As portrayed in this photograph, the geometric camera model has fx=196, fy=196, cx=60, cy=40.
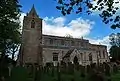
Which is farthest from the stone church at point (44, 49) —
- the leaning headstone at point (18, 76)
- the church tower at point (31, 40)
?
the leaning headstone at point (18, 76)

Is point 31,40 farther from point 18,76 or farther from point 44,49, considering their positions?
point 18,76

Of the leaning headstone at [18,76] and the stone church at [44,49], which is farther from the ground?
the stone church at [44,49]

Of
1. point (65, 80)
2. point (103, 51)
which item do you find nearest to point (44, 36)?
point (103, 51)

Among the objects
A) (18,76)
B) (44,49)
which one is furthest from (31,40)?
(18,76)

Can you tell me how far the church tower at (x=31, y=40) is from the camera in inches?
1869

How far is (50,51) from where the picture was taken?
48.8 m

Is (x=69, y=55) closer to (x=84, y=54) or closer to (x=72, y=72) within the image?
(x=84, y=54)

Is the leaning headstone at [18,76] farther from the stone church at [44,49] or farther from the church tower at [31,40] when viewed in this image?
the church tower at [31,40]

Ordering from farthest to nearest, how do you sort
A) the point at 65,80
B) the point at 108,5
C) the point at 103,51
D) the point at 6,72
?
the point at 103,51 → the point at 6,72 → the point at 65,80 → the point at 108,5

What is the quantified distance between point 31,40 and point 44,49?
4.55m

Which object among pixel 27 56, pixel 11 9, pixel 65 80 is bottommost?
pixel 65 80

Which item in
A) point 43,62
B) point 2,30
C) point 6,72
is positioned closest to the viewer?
point 6,72

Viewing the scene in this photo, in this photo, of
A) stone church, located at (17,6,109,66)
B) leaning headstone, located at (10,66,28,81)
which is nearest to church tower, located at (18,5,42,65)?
stone church, located at (17,6,109,66)

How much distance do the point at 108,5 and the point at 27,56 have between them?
37.8 meters
